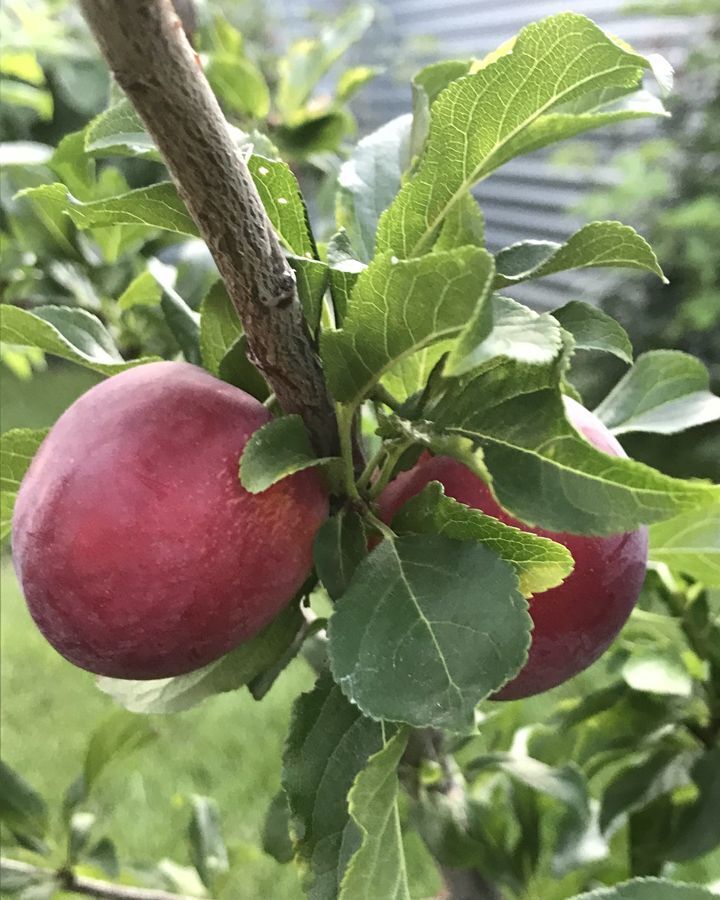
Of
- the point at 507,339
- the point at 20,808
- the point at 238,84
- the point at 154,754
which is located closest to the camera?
the point at 507,339

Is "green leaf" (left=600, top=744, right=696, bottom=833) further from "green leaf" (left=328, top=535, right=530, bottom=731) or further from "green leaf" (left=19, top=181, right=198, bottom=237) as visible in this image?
"green leaf" (left=19, top=181, right=198, bottom=237)

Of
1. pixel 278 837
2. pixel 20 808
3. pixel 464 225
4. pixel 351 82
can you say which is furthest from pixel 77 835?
pixel 351 82

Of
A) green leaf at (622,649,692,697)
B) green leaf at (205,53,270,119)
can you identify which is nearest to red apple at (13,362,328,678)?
green leaf at (622,649,692,697)

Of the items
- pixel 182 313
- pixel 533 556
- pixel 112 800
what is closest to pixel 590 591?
pixel 533 556

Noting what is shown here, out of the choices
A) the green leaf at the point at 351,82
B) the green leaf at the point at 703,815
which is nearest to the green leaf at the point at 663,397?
the green leaf at the point at 703,815

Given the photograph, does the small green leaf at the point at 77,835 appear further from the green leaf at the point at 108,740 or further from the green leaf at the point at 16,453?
the green leaf at the point at 16,453

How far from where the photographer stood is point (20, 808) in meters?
0.70

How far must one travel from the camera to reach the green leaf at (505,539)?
31cm

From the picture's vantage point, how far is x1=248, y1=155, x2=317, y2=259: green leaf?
0.33 metres

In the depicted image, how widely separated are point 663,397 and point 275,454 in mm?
272

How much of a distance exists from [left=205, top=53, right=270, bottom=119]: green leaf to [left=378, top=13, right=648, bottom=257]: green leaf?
0.57 meters

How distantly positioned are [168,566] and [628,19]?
2.75 meters

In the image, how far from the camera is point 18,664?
5.08ft

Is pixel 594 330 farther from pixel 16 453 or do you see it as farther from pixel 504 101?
pixel 16 453
